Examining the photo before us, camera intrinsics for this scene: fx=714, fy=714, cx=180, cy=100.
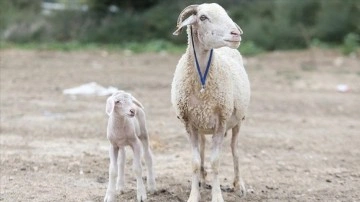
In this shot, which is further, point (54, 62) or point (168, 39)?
point (168, 39)

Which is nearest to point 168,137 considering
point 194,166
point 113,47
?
point 194,166

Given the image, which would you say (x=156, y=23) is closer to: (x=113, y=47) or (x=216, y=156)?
(x=113, y=47)

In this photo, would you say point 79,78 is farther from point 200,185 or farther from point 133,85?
point 200,185

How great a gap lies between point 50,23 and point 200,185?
2107 centimetres

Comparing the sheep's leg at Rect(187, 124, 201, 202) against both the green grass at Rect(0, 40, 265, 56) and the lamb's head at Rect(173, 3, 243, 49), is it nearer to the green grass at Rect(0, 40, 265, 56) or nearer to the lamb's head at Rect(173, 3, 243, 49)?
the lamb's head at Rect(173, 3, 243, 49)

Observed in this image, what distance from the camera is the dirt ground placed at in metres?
7.52

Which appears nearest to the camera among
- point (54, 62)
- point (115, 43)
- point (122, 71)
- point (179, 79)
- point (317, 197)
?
point (179, 79)

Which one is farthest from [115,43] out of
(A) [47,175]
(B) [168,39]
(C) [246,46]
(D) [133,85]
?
(A) [47,175]

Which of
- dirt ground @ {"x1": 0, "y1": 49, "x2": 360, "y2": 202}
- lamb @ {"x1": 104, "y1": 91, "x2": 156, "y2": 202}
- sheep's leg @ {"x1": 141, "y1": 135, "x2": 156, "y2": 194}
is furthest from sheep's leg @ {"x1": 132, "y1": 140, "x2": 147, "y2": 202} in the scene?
sheep's leg @ {"x1": 141, "y1": 135, "x2": 156, "y2": 194}

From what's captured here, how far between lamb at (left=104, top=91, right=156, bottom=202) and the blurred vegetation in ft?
52.6

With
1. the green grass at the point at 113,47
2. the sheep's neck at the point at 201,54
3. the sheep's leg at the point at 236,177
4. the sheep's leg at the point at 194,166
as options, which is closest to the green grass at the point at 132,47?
the green grass at the point at 113,47

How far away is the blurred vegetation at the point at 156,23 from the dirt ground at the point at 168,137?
5.09m

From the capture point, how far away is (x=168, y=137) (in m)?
10.1

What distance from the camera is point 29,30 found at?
26969mm
